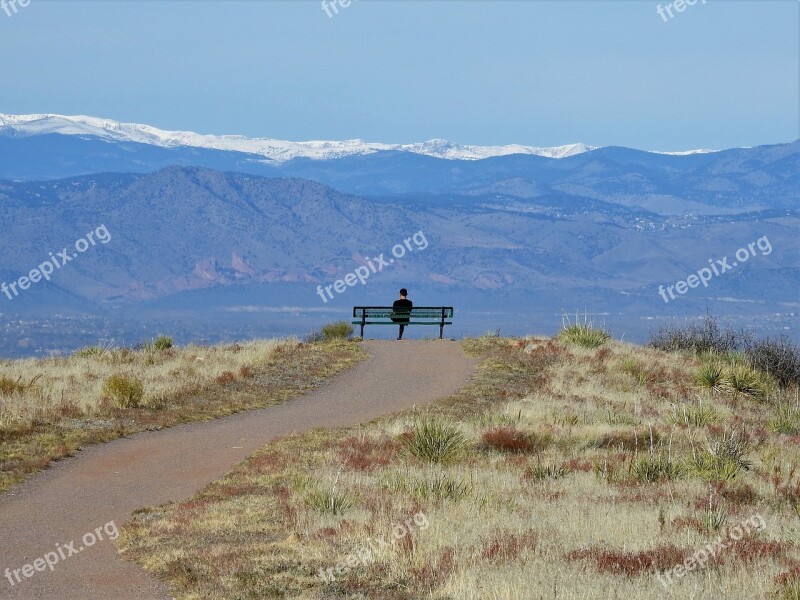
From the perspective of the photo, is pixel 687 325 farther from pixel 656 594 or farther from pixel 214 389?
pixel 656 594

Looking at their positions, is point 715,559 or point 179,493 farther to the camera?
point 179,493

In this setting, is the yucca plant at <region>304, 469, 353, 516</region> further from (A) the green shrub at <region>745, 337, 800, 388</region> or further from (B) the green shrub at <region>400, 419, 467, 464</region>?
(A) the green shrub at <region>745, 337, 800, 388</region>

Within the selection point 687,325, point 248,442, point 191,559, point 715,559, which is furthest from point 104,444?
point 687,325

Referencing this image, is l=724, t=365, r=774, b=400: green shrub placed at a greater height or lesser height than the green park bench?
lesser

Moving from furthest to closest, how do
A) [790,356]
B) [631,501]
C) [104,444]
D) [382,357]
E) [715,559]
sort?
[790,356] → [382,357] → [104,444] → [631,501] → [715,559]

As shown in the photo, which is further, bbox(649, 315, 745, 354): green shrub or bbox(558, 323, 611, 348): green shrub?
bbox(649, 315, 745, 354): green shrub

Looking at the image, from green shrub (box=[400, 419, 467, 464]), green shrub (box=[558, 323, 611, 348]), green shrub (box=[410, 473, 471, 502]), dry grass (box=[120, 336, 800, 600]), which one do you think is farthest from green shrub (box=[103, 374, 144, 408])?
green shrub (box=[558, 323, 611, 348])

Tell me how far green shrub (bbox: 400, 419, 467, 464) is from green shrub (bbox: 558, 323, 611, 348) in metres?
16.2

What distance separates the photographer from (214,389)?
72.8ft

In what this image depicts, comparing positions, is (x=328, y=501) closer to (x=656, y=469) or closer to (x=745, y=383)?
(x=656, y=469)

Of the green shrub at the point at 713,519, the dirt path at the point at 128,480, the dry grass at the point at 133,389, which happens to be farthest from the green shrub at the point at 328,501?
the dry grass at the point at 133,389

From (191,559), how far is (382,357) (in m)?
18.0

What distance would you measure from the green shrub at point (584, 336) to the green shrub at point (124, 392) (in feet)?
48.0

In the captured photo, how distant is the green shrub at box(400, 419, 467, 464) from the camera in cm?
1516
